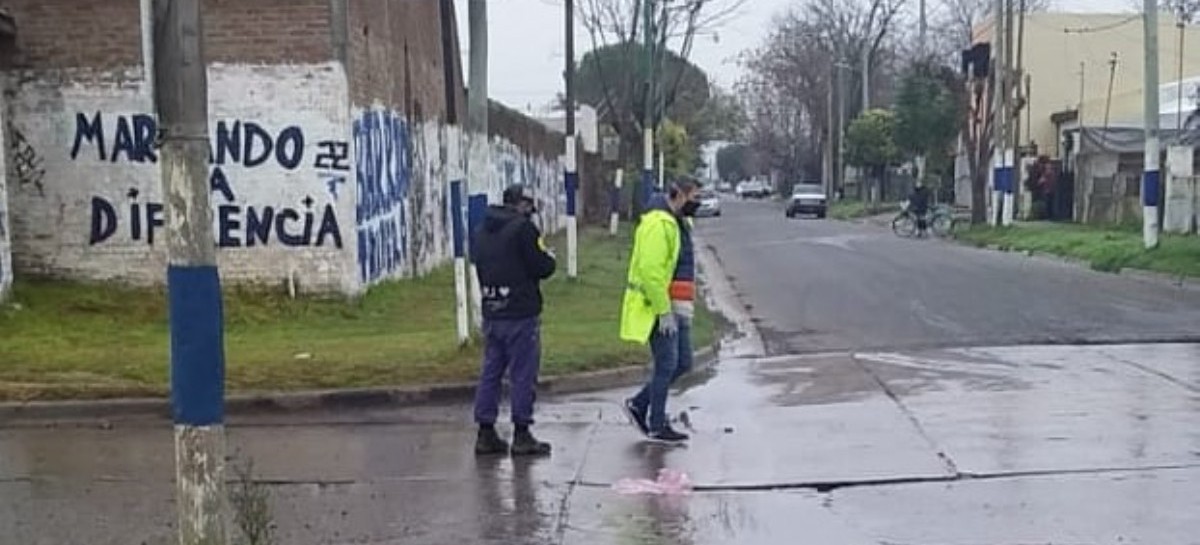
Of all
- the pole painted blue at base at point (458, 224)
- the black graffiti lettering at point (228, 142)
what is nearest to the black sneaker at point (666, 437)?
the pole painted blue at base at point (458, 224)

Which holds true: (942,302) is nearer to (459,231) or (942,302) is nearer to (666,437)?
(459,231)

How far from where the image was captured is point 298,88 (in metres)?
17.7

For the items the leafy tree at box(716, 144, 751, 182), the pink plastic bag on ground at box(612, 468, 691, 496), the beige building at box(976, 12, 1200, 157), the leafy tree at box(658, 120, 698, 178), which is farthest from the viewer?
the leafy tree at box(716, 144, 751, 182)

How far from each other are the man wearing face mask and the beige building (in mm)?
49580

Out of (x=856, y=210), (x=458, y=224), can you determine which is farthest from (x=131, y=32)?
(x=856, y=210)

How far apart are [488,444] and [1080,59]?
55.4m

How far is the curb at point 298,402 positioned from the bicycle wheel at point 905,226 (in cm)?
3423

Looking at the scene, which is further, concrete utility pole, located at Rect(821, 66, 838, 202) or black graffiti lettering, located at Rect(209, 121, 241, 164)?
concrete utility pole, located at Rect(821, 66, 838, 202)

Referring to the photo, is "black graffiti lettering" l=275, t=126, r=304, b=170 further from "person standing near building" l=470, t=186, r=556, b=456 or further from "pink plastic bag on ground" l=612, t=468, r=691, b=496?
"pink plastic bag on ground" l=612, t=468, r=691, b=496

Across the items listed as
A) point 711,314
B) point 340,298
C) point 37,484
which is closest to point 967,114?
point 711,314

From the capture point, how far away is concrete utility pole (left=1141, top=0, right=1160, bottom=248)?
92.3 ft

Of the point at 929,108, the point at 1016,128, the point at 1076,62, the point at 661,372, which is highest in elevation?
the point at 1076,62

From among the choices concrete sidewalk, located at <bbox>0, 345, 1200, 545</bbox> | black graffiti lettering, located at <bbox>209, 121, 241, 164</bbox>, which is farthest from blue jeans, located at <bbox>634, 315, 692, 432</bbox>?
black graffiti lettering, located at <bbox>209, 121, 241, 164</bbox>

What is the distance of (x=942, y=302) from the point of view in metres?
20.6
